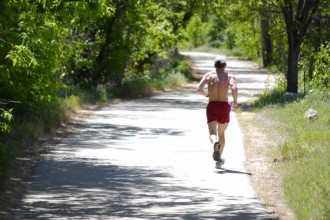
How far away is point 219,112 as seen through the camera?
13.7 metres

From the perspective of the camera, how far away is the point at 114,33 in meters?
30.5

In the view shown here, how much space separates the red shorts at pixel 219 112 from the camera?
13734mm

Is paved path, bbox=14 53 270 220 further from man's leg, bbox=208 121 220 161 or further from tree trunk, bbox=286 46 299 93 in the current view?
tree trunk, bbox=286 46 299 93

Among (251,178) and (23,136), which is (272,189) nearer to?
(251,178)

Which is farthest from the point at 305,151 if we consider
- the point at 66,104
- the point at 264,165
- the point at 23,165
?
the point at 66,104

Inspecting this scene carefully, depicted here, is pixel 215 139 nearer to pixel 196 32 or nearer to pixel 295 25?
pixel 295 25

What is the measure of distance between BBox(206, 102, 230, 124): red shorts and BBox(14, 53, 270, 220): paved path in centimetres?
83

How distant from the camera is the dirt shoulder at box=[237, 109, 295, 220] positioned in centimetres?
1037

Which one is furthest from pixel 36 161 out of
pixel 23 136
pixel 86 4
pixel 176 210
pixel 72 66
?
pixel 72 66

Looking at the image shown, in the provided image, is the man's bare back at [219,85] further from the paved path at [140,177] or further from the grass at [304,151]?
the grass at [304,151]

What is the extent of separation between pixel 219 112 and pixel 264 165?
1237mm

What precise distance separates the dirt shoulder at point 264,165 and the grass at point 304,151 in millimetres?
135

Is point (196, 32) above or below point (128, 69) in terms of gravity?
above

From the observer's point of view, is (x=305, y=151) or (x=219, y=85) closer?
(x=305, y=151)
